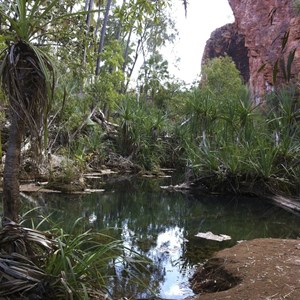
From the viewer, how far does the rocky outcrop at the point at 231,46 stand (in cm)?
3953

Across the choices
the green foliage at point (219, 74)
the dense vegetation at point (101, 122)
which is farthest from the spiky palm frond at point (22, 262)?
the green foliage at point (219, 74)

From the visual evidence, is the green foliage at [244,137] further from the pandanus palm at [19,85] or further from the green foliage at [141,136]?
the pandanus palm at [19,85]

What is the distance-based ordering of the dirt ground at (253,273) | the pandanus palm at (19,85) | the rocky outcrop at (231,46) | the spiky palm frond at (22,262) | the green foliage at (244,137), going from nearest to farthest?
the spiky palm frond at (22,262)
the pandanus palm at (19,85)
the dirt ground at (253,273)
the green foliage at (244,137)
the rocky outcrop at (231,46)

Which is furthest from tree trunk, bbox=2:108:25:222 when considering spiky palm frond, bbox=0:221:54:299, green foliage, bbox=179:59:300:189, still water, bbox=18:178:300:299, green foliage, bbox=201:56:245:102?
green foliage, bbox=201:56:245:102

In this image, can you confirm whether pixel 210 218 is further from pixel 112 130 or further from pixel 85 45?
pixel 112 130

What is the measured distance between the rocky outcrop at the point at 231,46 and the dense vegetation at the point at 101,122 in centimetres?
1222

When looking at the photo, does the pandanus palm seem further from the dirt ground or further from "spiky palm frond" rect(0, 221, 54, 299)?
the dirt ground

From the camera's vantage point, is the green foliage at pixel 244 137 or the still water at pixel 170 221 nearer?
the still water at pixel 170 221

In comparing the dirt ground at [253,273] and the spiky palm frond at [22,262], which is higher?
the spiky palm frond at [22,262]

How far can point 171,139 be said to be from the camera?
17.6m

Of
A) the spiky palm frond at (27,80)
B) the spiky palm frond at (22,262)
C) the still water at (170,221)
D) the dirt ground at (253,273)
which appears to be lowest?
the still water at (170,221)

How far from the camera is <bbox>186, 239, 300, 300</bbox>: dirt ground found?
125 inches

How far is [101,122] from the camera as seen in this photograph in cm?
1745

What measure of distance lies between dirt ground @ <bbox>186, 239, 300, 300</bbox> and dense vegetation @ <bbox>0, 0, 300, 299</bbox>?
980mm
